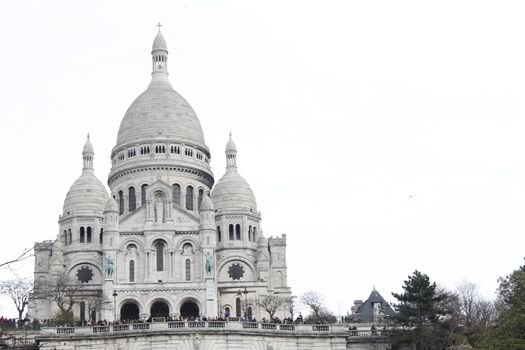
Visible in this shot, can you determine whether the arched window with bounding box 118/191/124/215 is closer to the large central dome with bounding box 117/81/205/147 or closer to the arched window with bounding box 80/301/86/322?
the large central dome with bounding box 117/81/205/147

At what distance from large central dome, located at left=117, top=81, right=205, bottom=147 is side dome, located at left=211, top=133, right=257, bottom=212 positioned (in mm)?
4984

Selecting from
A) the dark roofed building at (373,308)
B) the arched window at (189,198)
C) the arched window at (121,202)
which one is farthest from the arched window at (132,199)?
the dark roofed building at (373,308)

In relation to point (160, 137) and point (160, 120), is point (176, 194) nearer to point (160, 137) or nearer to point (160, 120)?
point (160, 137)

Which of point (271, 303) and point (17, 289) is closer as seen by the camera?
point (17, 289)

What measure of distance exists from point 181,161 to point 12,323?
4400 cm

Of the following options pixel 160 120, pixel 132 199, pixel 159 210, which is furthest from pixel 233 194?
pixel 159 210

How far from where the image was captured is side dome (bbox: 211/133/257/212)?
110 meters

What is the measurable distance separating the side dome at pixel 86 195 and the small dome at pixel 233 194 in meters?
12.2

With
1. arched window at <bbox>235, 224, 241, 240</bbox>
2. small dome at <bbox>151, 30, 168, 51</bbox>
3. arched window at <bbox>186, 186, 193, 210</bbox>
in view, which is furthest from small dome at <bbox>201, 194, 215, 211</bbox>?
small dome at <bbox>151, 30, 168, 51</bbox>

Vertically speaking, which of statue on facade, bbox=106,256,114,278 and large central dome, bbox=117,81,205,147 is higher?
large central dome, bbox=117,81,205,147

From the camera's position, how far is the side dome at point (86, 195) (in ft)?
350

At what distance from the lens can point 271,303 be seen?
96625 mm

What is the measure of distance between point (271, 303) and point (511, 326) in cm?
5110

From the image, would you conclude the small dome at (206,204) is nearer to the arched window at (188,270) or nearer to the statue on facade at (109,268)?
the arched window at (188,270)
